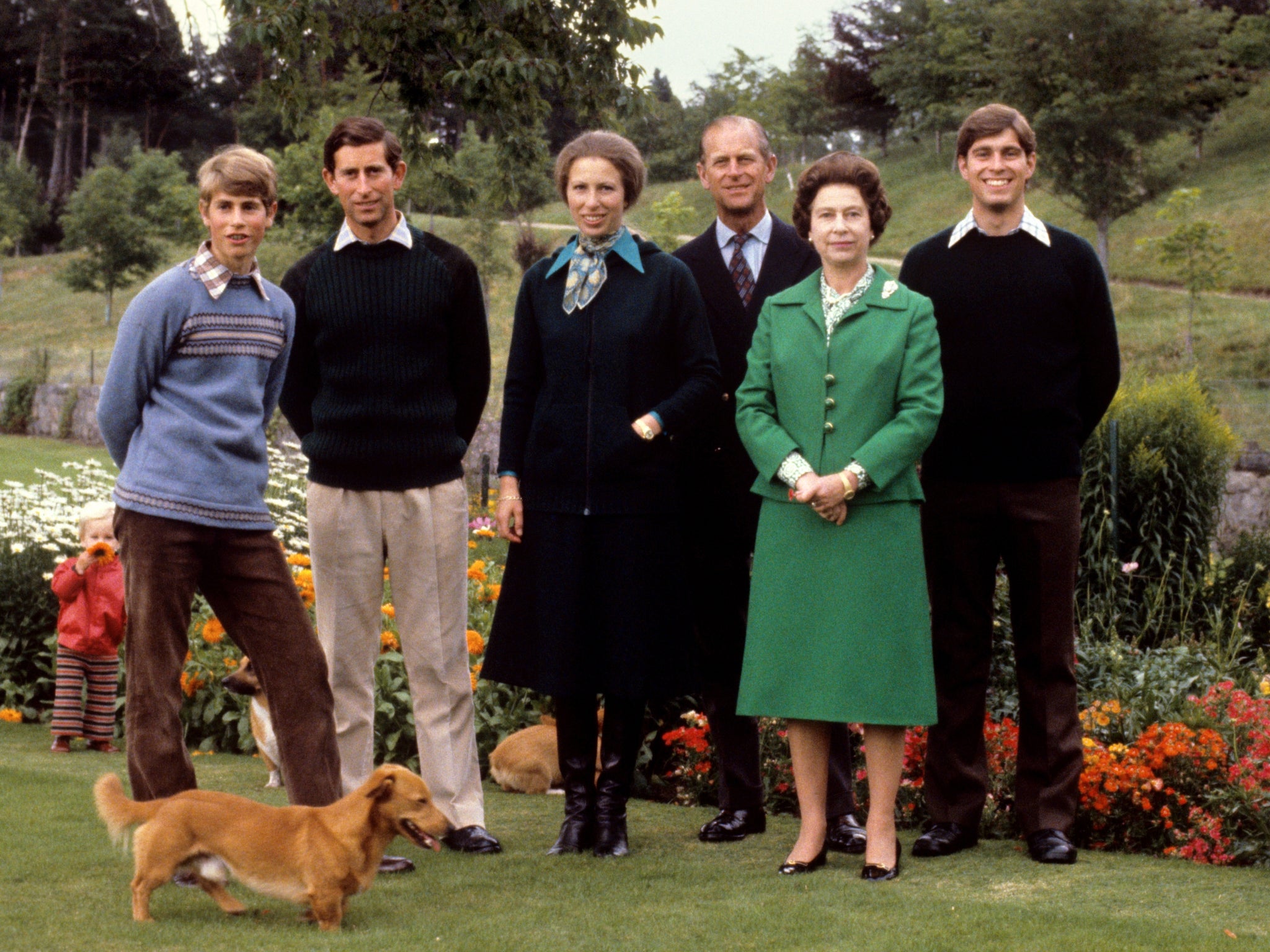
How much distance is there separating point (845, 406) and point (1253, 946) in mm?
1713

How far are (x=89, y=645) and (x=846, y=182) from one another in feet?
15.2

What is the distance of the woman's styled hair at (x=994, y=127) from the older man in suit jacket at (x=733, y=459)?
65 cm

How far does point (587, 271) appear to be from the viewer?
4438 mm

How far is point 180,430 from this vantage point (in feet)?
12.3

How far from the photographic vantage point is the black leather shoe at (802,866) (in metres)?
4.18

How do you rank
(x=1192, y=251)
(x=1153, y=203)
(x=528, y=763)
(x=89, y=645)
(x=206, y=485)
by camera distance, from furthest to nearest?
(x=1153, y=203) → (x=1192, y=251) → (x=89, y=645) → (x=528, y=763) → (x=206, y=485)

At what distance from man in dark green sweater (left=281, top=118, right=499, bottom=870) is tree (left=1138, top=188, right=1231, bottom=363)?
20.1 meters

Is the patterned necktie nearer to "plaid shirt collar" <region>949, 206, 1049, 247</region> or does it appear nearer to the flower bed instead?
"plaid shirt collar" <region>949, 206, 1049, 247</region>

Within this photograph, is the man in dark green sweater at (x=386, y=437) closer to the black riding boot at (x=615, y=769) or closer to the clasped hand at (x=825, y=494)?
the black riding boot at (x=615, y=769)

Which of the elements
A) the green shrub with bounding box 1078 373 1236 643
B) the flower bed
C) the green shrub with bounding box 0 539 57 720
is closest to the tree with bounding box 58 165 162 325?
the green shrub with bounding box 0 539 57 720

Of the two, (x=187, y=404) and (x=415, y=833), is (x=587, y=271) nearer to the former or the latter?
(x=187, y=404)

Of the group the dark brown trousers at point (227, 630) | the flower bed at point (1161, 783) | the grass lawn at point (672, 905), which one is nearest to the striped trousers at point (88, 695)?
the grass lawn at point (672, 905)

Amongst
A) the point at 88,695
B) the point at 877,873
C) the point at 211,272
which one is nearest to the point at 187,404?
the point at 211,272

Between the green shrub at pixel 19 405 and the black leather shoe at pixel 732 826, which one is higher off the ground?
the green shrub at pixel 19 405
